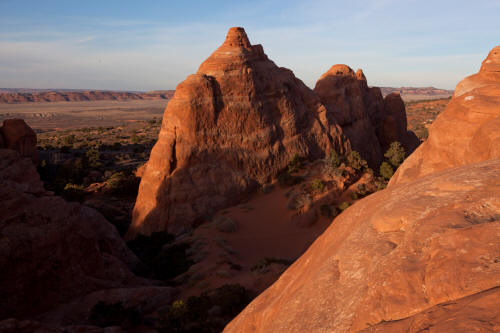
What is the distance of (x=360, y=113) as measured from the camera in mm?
29250

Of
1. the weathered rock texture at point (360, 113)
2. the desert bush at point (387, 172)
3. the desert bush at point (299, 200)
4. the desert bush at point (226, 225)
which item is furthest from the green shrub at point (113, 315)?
the weathered rock texture at point (360, 113)

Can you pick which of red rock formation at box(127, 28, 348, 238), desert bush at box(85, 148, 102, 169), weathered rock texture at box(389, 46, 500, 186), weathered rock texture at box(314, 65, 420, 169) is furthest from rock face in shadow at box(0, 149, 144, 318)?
desert bush at box(85, 148, 102, 169)

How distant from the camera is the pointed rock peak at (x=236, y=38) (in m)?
22.0

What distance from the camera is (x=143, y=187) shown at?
63.5 feet

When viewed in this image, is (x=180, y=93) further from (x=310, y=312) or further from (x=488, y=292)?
(x=488, y=292)

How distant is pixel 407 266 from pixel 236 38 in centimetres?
2111

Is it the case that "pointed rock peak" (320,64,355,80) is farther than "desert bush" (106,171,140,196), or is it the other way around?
"pointed rock peak" (320,64,355,80)

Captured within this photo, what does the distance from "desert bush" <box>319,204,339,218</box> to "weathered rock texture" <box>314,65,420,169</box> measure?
10153 mm

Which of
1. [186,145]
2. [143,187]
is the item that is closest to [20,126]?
[143,187]

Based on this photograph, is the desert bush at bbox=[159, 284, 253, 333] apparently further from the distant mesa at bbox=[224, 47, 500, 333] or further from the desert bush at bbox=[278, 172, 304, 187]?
the desert bush at bbox=[278, 172, 304, 187]

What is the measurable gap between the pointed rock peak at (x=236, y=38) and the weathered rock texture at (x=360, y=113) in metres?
8.55

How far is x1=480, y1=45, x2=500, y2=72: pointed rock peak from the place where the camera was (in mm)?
10717

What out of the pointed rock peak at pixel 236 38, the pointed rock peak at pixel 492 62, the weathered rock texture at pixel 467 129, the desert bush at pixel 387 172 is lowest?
the desert bush at pixel 387 172

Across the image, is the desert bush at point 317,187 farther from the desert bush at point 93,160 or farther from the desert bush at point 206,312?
the desert bush at point 93,160
